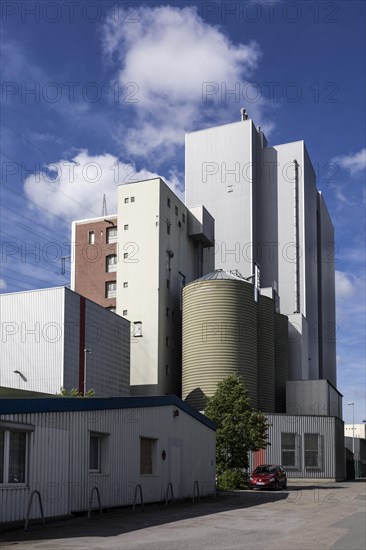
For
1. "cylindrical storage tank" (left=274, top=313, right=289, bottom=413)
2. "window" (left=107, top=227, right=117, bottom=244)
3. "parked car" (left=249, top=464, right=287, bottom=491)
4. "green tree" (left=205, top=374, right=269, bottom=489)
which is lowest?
"parked car" (left=249, top=464, right=287, bottom=491)

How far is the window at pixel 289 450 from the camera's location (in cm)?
5356

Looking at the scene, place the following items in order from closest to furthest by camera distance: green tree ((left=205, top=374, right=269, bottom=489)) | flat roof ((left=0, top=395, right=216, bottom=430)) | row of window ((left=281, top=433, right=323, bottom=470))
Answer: flat roof ((left=0, top=395, right=216, bottom=430))
green tree ((left=205, top=374, right=269, bottom=489))
row of window ((left=281, top=433, right=323, bottom=470))

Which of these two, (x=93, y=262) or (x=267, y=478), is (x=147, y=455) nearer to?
(x=267, y=478)

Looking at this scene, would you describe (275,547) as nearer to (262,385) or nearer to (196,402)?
(196,402)

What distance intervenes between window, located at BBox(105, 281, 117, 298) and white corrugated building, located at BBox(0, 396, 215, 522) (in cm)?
4115

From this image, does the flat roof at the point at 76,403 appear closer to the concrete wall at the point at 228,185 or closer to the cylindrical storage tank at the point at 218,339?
the cylindrical storage tank at the point at 218,339

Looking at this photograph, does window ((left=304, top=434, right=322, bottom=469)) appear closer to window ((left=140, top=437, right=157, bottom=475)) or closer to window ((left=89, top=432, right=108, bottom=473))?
window ((left=140, top=437, right=157, bottom=475))

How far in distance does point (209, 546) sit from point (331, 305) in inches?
3949

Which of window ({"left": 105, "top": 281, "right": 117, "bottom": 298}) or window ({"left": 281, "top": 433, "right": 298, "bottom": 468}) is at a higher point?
window ({"left": 105, "top": 281, "right": 117, "bottom": 298})

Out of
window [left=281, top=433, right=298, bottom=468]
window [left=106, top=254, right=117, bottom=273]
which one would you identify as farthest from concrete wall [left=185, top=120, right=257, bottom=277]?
window [left=281, top=433, right=298, bottom=468]

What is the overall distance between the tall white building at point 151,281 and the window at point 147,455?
38.0 m

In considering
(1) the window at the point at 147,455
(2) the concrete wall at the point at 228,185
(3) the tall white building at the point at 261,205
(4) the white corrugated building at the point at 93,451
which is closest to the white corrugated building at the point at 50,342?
(4) the white corrugated building at the point at 93,451

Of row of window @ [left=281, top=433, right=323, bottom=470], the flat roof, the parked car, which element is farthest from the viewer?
row of window @ [left=281, top=433, right=323, bottom=470]

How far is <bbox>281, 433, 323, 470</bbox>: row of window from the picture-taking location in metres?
53.8
